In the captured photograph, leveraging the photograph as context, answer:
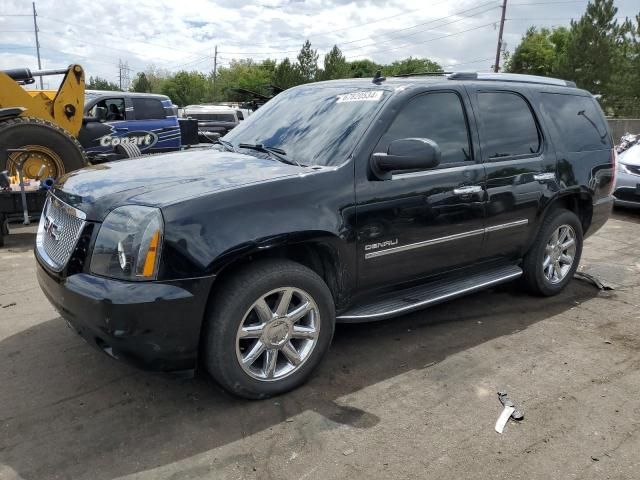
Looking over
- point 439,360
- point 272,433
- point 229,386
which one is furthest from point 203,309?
point 439,360

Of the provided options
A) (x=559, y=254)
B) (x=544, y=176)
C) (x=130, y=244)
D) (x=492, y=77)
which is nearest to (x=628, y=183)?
(x=559, y=254)

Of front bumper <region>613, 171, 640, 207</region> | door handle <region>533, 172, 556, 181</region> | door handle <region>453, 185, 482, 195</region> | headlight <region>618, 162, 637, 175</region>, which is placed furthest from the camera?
headlight <region>618, 162, 637, 175</region>

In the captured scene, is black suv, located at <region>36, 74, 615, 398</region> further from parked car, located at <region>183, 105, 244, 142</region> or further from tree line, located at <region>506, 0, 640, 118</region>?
tree line, located at <region>506, 0, 640, 118</region>

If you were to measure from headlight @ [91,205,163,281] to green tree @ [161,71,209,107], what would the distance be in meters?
67.3

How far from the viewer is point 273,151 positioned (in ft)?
12.3

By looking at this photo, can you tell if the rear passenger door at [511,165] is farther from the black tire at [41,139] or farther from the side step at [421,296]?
the black tire at [41,139]

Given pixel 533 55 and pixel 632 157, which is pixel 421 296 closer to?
pixel 632 157

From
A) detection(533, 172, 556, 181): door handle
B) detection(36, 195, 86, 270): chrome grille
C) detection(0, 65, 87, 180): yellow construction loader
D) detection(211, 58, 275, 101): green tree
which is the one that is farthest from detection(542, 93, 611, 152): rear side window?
detection(211, 58, 275, 101): green tree

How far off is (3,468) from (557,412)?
9.47ft

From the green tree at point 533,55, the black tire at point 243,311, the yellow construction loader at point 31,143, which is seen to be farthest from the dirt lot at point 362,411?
the green tree at point 533,55

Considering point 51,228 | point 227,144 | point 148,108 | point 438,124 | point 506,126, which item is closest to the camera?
point 51,228

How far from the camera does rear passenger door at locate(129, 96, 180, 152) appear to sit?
39.1 ft

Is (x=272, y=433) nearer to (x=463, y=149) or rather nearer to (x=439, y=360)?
(x=439, y=360)

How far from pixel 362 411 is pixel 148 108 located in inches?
421
